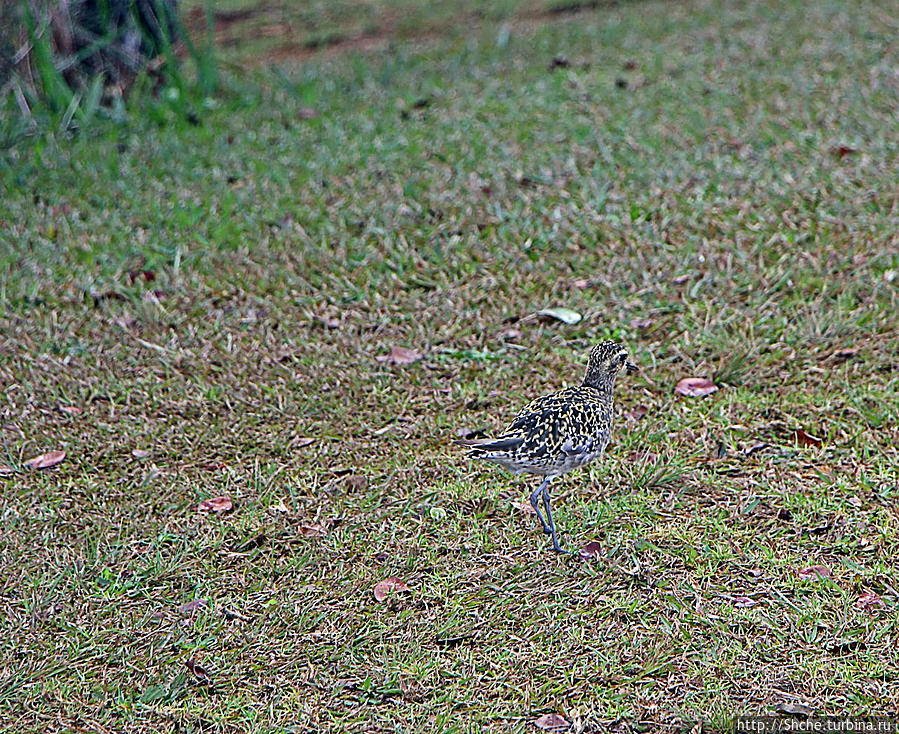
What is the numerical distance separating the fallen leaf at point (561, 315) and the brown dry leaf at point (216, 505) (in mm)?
2094

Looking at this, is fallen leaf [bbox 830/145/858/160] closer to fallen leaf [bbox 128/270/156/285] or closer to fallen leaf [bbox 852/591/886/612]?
fallen leaf [bbox 852/591/886/612]

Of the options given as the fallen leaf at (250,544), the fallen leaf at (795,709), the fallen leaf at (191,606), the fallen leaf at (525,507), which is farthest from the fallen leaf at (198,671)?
the fallen leaf at (795,709)

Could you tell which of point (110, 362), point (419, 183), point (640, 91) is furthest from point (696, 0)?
point (110, 362)

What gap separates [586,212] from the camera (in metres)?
6.77

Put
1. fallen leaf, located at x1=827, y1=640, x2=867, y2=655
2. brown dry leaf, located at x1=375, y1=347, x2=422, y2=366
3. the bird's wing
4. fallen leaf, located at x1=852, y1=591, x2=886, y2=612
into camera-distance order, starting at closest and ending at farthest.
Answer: fallen leaf, located at x1=827, y1=640, x2=867, y2=655 → fallen leaf, located at x1=852, y1=591, x2=886, y2=612 → the bird's wing → brown dry leaf, located at x1=375, y1=347, x2=422, y2=366

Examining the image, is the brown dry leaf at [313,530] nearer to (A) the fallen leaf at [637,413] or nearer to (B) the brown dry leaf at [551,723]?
(B) the brown dry leaf at [551,723]

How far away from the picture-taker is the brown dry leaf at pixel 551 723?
343 cm

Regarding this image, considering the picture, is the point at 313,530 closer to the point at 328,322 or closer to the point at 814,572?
the point at 328,322

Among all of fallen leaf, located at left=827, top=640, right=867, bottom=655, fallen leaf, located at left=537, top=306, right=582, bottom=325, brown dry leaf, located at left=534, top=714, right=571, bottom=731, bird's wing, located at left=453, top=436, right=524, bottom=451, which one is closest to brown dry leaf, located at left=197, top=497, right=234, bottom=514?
bird's wing, located at left=453, top=436, right=524, bottom=451

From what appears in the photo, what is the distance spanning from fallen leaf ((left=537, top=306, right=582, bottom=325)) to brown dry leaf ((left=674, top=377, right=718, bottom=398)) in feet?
2.48

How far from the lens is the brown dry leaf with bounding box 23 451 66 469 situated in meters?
4.88

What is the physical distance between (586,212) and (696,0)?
4.87 m

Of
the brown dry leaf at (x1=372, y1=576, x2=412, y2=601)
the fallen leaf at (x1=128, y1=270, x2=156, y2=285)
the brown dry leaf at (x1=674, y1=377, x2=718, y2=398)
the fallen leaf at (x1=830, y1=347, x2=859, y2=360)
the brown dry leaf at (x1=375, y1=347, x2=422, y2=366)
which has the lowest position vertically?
the fallen leaf at (x1=830, y1=347, x2=859, y2=360)

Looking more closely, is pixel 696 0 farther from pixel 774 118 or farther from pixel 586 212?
pixel 586 212
